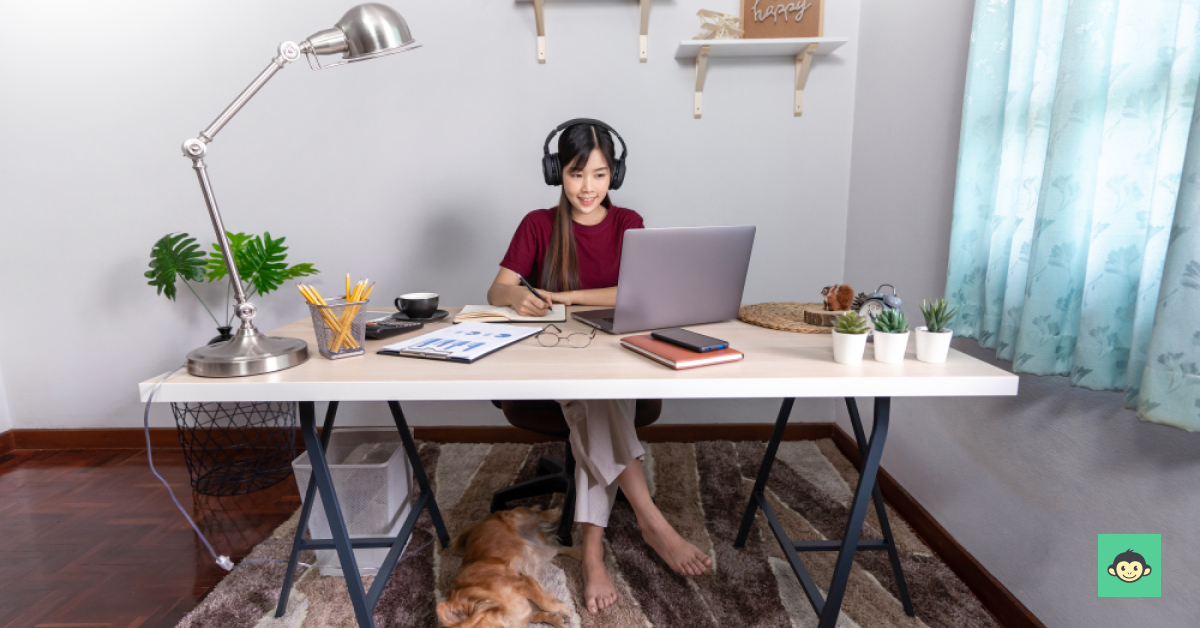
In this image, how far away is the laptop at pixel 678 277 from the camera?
120cm

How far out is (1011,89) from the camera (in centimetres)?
134

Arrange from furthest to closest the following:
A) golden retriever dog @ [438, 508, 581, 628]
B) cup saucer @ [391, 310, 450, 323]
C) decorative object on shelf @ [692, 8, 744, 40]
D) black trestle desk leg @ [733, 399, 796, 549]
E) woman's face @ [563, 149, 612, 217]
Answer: decorative object on shelf @ [692, 8, 744, 40]
woman's face @ [563, 149, 612, 217]
black trestle desk leg @ [733, 399, 796, 549]
cup saucer @ [391, 310, 450, 323]
golden retriever dog @ [438, 508, 581, 628]

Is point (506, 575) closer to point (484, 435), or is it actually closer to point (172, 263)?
point (484, 435)

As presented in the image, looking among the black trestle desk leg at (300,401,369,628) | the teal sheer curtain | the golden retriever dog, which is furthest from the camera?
the golden retriever dog

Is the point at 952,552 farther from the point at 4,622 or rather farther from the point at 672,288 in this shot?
the point at 4,622

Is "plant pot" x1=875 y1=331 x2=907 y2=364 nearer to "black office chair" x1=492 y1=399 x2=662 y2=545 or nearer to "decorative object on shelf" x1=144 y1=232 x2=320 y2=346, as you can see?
"black office chair" x1=492 y1=399 x2=662 y2=545

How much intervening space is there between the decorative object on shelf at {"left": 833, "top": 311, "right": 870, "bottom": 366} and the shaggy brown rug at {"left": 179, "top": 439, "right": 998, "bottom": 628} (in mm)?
746

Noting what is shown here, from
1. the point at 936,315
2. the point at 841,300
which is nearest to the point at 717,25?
the point at 841,300

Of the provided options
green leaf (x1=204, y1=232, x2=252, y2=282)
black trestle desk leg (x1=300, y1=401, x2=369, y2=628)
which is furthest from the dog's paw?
green leaf (x1=204, y1=232, x2=252, y2=282)

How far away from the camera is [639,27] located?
2.29 m

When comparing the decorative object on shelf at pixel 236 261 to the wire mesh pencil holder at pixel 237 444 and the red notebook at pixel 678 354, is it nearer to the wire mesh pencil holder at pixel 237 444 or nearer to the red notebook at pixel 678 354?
the wire mesh pencil holder at pixel 237 444

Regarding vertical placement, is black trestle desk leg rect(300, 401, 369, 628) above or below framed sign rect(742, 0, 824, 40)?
below

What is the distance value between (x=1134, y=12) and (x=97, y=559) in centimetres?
280

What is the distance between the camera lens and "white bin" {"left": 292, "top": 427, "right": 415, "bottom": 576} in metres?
1.59
